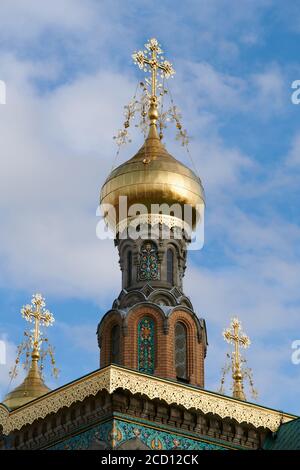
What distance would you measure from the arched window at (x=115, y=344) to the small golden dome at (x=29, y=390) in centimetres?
433

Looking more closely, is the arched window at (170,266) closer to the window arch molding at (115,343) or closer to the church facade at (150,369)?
the church facade at (150,369)

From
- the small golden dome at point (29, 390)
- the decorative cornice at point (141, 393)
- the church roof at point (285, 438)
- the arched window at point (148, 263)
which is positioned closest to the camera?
the decorative cornice at point (141, 393)

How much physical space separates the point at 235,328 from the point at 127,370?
8602mm

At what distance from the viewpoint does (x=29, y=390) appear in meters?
28.7

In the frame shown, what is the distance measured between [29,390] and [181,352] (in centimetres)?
588

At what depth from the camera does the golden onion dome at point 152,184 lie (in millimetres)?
25516

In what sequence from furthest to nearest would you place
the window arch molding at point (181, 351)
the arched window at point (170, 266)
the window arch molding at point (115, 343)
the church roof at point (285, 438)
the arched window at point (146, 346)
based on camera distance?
the arched window at point (170, 266) → the window arch molding at point (115, 343) → the window arch molding at point (181, 351) → the arched window at point (146, 346) → the church roof at point (285, 438)

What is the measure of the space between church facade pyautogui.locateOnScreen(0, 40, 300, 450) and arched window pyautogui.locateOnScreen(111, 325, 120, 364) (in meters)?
0.02

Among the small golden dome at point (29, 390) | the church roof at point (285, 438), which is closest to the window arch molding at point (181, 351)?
the church roof at point (285, 438)

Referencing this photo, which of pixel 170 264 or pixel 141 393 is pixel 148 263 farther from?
pixel 141 393

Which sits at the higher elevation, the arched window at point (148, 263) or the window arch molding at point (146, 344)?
the arched window at point (148, 263)

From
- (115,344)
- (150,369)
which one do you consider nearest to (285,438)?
(150,369)

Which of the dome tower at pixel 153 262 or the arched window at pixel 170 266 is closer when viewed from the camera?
the dome tower at pixel 153 262

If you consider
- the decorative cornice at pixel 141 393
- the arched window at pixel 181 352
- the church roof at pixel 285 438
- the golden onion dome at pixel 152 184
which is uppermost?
the golden onion dome at pixel 152 184
